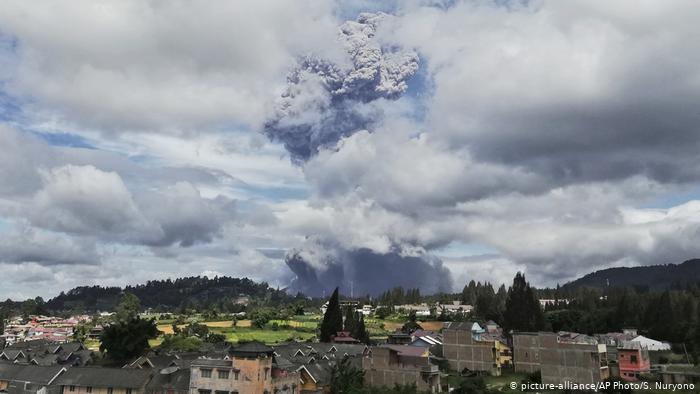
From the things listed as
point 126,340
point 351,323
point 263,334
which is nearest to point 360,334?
point 351,323

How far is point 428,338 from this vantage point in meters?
96.4

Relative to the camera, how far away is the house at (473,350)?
8338cm

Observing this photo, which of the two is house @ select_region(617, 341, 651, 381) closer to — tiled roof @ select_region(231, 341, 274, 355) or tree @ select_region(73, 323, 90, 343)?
tiled roof @ select_region(231, 341, 274, 355)

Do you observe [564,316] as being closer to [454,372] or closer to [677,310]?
[677,310]

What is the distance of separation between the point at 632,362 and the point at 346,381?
40.2m

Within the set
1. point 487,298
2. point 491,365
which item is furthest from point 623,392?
point 487,298

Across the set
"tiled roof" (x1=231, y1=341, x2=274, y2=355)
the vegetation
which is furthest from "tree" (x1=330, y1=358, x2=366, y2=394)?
the vegetation

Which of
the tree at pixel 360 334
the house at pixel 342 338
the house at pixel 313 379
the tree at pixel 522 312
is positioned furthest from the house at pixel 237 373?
the tree at pixel 522 312

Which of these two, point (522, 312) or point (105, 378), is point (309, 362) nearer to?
point (105, 378)

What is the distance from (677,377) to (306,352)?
1918 inches

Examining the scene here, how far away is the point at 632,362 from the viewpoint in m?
76.9

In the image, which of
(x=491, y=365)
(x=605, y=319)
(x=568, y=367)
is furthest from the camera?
(x=605, y=319)

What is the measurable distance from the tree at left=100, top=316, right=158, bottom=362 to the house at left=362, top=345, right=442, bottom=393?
116 ft

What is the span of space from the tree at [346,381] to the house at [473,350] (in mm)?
24350
